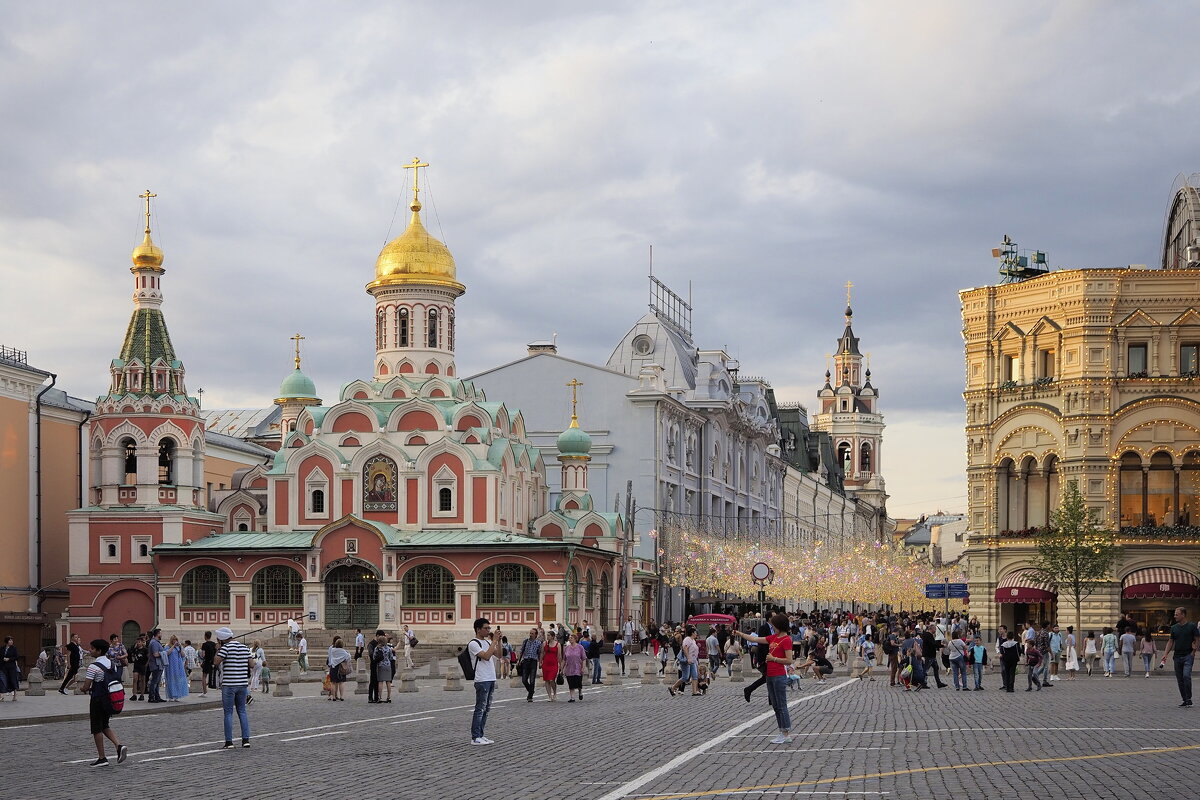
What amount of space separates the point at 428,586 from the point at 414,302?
13434mm

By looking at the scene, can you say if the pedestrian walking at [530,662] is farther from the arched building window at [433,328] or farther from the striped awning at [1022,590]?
the arched building window at [433,328]

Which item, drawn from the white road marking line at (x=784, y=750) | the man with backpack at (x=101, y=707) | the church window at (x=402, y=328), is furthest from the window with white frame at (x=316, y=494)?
the white road marking line at (x=784, y=750)

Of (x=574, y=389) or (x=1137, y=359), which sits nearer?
(x=1137, y=359)

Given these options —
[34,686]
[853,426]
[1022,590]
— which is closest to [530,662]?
[34,686]

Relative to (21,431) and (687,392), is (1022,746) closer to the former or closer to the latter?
(21,431)

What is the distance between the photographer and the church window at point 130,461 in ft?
205

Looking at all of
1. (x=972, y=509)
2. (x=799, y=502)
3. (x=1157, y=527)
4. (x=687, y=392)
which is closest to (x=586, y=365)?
(x=687, y=392)

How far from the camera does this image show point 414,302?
2692 inches

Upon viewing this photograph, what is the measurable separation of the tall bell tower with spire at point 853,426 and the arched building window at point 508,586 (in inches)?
4253

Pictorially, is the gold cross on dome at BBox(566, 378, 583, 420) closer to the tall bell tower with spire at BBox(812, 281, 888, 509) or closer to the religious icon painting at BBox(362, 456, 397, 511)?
the religious icon painting at BBox(362, 456, 397, 511)

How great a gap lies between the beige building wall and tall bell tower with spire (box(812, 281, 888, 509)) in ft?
351

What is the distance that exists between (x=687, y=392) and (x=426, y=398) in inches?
1160

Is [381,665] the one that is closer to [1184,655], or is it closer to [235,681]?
[235,681]

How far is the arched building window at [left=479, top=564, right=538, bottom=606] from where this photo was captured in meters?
60.2
